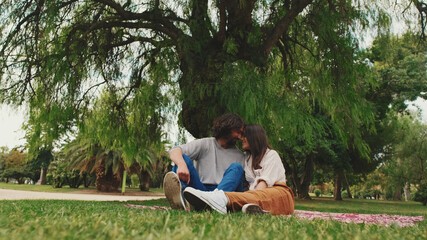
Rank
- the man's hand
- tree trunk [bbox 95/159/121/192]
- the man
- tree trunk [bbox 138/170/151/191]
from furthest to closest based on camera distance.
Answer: tree trunk [bbox 138/170/151/191], tree trunk [bbox 95/159/121/192], the man, the man's hand

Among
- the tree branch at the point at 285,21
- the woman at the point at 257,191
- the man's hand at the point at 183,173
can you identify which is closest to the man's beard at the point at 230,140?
the woman at the point at 257,191

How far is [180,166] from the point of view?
9.71 feet

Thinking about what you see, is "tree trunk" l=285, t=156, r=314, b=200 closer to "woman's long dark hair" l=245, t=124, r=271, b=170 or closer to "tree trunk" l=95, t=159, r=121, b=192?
"tree trunk" l=95, t=159, r=121, b=192

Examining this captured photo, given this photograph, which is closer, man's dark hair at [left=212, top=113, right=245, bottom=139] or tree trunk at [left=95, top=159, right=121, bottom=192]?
man's dark hair at [left=212, top=113, right=245, bottom=139]

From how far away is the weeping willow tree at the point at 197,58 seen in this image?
18.1 feet

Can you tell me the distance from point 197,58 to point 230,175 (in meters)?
3.62

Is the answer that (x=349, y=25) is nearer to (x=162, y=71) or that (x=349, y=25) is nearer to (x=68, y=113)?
(x=162, y=71)

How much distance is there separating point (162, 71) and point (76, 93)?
1.98 m

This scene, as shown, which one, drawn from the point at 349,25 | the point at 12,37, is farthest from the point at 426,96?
the point at 12,37

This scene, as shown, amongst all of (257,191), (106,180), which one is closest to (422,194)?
(106,180)

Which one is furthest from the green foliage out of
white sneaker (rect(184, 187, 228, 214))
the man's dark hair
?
white sneaker (rect(184, 187, 228, 214))

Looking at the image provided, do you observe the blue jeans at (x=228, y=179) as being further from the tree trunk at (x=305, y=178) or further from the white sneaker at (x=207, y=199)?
the tree trunk at (x=305, y=178)

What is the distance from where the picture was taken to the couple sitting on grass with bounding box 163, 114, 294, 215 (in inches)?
104

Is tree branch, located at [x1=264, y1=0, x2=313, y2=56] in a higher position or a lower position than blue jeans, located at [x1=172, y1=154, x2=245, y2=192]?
higher
